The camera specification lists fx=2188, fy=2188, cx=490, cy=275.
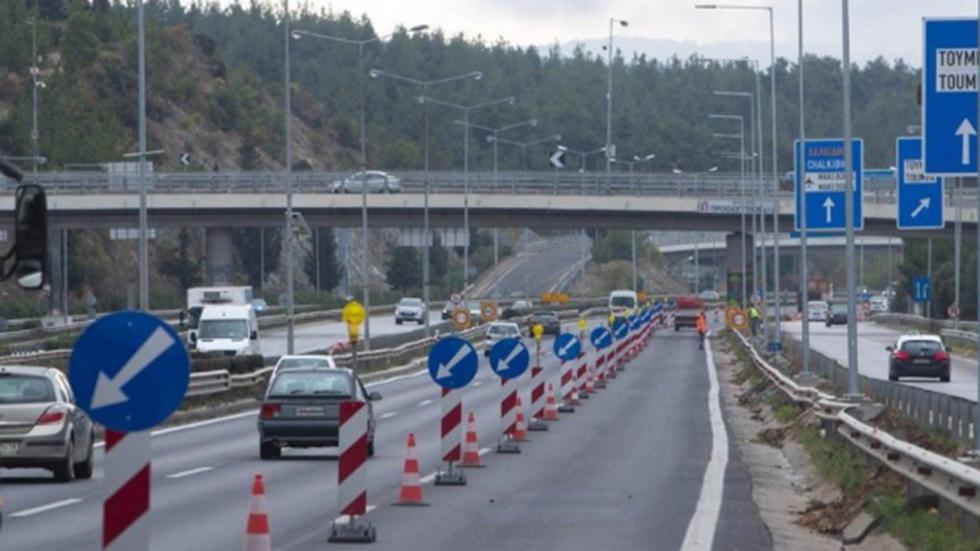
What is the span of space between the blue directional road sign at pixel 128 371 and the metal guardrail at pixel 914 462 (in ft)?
20.8

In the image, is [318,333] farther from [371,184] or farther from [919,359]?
[919,359]

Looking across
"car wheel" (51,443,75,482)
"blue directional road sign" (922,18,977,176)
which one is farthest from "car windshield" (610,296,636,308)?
"blue directional road sign" (922,18,977,176)

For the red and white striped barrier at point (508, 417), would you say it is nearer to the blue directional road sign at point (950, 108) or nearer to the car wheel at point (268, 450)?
the car wheel at point (268, 450)

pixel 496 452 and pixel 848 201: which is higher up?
pixel 848 201

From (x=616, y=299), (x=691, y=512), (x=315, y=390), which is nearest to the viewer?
(x=691, y=512)

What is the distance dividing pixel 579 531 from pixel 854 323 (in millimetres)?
14106

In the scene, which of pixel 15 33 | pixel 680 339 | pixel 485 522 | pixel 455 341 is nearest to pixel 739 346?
pixel 680 339

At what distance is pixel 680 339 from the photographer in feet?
347

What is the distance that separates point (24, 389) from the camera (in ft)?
84.3

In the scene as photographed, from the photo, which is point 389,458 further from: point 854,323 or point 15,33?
point 15,33

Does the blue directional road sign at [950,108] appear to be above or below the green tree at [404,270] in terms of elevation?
above

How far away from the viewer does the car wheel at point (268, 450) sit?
30631 mm

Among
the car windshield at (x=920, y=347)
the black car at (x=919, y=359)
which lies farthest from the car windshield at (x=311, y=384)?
the car windshield at (x=920, y=347)

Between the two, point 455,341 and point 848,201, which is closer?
point 455,341
